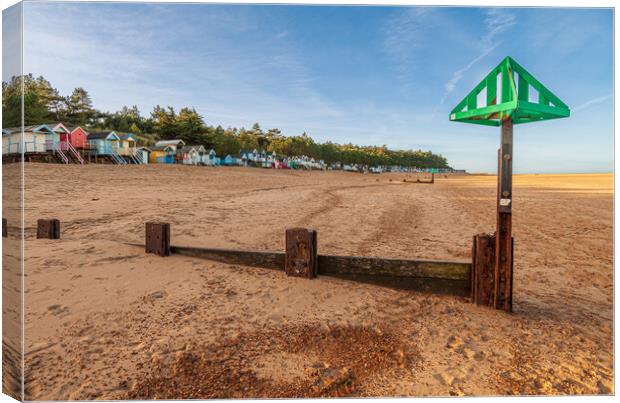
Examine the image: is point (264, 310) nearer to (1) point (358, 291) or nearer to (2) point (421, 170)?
(1) point (358, 291)

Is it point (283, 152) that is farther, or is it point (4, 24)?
point (283, 152)

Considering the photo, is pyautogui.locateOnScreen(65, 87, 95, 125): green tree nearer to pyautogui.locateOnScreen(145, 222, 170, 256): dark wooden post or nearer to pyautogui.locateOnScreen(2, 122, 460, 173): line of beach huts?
pyautogui.locateOnScreen(2, 122, 460, 173): line of beach huts

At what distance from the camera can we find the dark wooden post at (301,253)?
386 cm

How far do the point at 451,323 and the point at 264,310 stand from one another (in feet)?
6.07

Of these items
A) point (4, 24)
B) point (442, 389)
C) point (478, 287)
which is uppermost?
point (4, 24)

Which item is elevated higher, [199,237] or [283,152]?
[283,152]

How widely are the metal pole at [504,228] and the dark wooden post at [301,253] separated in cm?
193

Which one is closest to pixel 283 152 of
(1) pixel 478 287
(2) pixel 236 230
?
(2) pixel 236 230

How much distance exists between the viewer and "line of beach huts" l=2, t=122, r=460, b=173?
88.5 inches

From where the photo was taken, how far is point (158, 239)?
472 cm

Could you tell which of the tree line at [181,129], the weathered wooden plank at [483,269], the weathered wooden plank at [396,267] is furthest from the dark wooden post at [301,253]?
the tree line at [181,129]

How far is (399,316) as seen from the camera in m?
3.23

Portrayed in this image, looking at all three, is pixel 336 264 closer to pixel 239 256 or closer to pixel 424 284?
pixel 424 284

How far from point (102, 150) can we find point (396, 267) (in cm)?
3851
